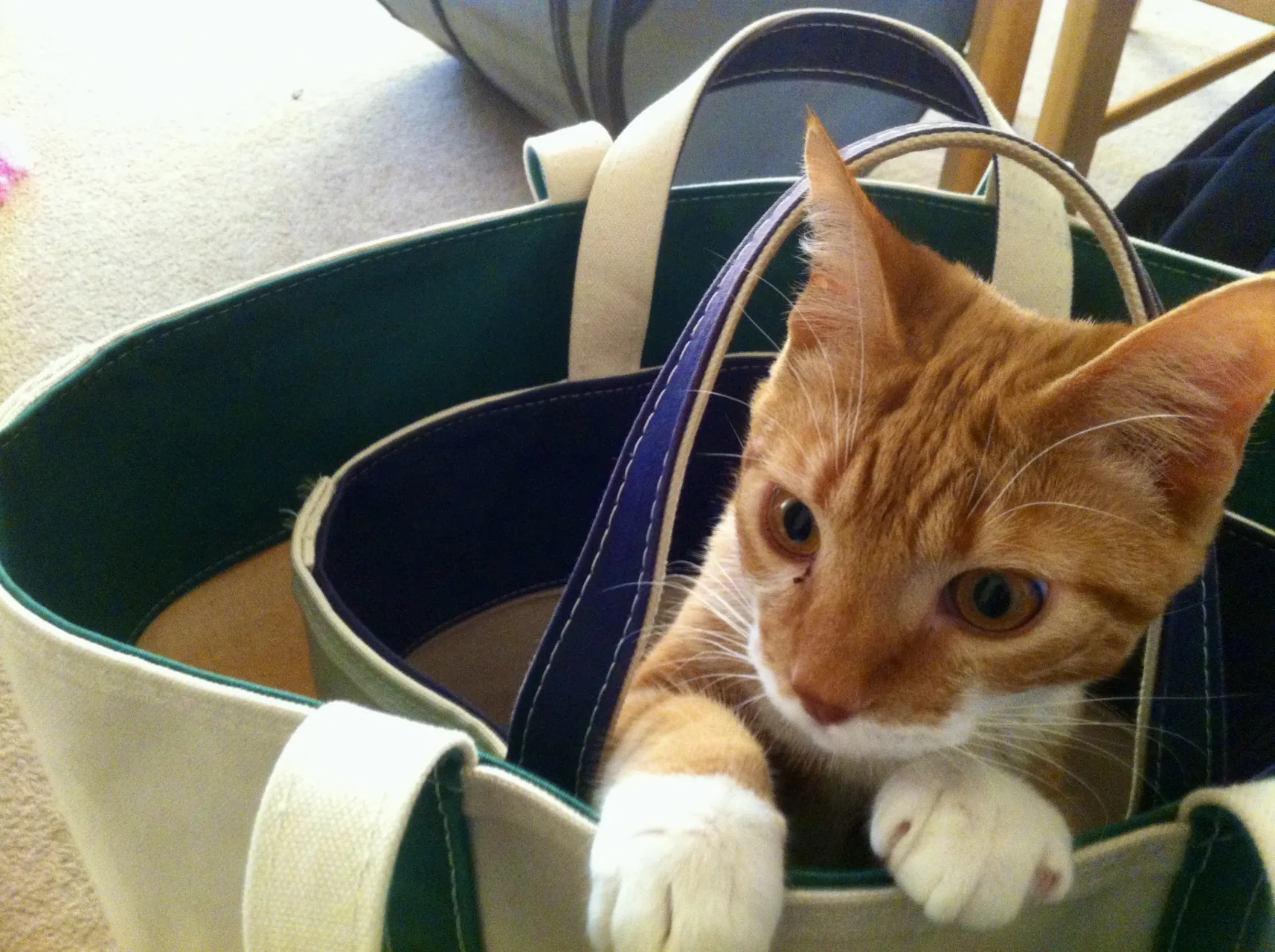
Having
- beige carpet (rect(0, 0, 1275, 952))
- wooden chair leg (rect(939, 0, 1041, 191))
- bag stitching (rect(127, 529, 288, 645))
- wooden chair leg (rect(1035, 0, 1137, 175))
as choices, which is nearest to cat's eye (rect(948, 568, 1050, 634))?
bag stitching (rect(127, 529, 288, 645))

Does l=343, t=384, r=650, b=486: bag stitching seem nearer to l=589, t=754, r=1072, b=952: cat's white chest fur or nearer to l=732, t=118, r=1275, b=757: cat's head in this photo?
l=732, t=118, r=1275, b=757: cat's head

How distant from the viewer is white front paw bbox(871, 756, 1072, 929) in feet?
1.59

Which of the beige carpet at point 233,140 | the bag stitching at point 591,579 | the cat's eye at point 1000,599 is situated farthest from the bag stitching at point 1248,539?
the beige carpet at point 233,140

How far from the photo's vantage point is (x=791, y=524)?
0.70 metres

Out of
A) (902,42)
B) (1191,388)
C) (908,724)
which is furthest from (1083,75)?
(908,724)

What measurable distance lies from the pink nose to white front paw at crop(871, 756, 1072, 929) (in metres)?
0.05

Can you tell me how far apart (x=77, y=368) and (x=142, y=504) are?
0.12 metres

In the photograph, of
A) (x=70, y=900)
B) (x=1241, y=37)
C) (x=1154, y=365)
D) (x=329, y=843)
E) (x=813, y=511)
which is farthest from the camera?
(x=1241, y=37)

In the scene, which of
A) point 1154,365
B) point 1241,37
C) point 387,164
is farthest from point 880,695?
point 1241,37

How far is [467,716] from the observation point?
2.00 ft

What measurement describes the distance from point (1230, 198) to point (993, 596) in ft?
2.25

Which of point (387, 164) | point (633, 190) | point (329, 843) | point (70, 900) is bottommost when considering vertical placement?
point (70, 900)

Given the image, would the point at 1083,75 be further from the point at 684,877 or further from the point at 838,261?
the point at 684,877

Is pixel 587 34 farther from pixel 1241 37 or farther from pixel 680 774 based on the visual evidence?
pixel 1241 37
